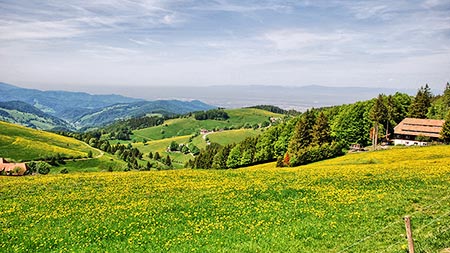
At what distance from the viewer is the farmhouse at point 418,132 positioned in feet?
292

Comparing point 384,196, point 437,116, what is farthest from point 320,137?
point 384,196

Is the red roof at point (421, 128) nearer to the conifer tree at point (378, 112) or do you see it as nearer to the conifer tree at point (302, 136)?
the conifer tree at point (378, 112)

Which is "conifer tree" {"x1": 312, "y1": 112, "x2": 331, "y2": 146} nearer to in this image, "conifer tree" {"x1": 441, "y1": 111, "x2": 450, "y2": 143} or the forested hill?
the forested hill

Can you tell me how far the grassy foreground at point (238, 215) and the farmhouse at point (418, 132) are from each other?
5977 centimetres

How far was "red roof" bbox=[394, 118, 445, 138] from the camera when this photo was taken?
89.6 metres

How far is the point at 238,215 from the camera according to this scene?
22578 mm

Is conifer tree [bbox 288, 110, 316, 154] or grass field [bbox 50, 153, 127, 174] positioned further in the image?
grass field [bbox 50, 153, 127, 174]

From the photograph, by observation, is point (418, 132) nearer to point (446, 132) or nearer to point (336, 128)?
point (446, 132)

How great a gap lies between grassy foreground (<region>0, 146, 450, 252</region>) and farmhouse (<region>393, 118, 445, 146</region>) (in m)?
59.8

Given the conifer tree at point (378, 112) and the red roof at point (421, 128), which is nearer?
the red roof at point (421, 128)

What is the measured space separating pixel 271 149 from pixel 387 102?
3877 centimetres

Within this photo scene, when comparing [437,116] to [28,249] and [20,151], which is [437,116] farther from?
[20,151]

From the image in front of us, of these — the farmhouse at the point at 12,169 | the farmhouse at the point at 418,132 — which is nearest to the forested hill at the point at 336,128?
the farmhouse at the point at 418,132

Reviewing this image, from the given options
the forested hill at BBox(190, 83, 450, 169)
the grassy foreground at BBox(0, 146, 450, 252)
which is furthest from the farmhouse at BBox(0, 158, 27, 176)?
the forested hill at BBox(190, 83, 450, 169)
